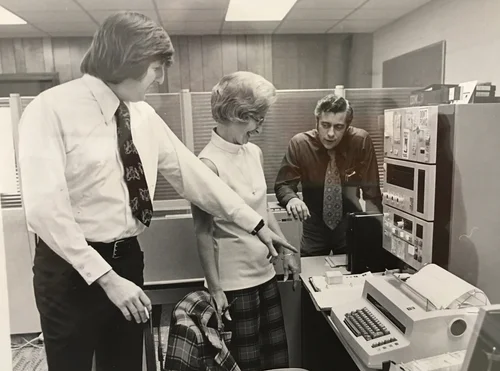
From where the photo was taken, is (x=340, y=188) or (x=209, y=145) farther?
(x=340, y=188)

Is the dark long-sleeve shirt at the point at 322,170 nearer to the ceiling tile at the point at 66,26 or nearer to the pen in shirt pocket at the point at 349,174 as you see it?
the pen in shirt pocket at the point at 349,174

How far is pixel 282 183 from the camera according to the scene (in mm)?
1382

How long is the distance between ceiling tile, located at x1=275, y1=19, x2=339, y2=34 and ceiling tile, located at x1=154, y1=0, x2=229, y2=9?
6.6 inches

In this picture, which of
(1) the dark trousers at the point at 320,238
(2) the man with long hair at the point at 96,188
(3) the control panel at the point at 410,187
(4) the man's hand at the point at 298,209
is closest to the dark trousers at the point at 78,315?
(2) the man with long hair at the point at 96,188

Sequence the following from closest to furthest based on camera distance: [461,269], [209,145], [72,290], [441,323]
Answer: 1. [72,290]
2. [441,323]
3. [209,145]
4. [461,269]

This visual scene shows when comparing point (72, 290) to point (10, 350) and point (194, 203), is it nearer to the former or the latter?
point (10, 350)

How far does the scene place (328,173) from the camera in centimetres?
146

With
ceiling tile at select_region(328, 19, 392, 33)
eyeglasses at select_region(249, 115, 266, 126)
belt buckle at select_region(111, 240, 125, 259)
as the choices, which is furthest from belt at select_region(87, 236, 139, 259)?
ceiling tile at select_region(328, 19, 392, 33)

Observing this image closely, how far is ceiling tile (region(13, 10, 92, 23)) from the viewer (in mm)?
997

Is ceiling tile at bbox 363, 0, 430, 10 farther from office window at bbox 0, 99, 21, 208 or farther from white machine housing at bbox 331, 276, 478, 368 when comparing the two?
office window at bbox 0, 99, 21, 208

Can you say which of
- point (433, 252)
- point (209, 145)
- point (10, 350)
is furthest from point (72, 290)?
point (433, 252)

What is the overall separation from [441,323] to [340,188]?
553 millimetres

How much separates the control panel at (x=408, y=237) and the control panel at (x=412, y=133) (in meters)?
0.20

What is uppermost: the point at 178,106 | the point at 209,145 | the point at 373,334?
the point at 178,106
